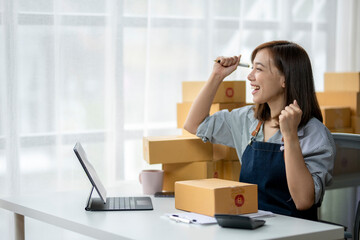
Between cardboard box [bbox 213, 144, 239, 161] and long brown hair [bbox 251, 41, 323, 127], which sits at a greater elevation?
long brown hair [bbox 251, 41, 323, 127]

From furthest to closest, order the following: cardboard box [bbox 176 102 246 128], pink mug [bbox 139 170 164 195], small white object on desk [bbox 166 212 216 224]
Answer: cardboard box [bbox 176 102 246 128]
pink mug [bbox 139 170 164 195]
small white object on desk [bbox 166 212 216 224]

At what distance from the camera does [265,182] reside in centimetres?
181

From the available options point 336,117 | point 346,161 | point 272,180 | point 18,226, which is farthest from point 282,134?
point 336,117

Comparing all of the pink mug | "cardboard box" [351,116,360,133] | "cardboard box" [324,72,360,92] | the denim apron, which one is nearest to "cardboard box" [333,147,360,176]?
the denim apron

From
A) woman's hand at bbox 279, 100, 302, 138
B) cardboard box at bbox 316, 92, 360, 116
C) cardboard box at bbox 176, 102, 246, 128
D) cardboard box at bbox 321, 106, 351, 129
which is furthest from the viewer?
cardboard box at bbox 316, 92, 360, 116

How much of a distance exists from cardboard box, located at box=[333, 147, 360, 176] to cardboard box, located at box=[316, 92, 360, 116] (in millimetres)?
1025

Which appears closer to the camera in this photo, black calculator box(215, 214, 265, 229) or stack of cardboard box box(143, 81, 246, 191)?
black calculator box(215, 214, 265, 229)

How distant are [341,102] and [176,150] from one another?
1285 millimetres

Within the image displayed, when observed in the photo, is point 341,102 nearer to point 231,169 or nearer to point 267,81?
point 231,169

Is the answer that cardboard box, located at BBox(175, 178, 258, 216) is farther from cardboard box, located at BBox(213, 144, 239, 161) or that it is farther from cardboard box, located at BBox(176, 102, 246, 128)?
cardboard box, located at BBox(176, 102, 246, 128)

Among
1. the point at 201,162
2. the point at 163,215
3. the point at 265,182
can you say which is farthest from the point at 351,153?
the point at 163,215

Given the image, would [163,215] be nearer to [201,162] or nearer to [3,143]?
[201,162]

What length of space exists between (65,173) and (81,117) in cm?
29

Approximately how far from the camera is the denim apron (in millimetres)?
Answer: 1780
